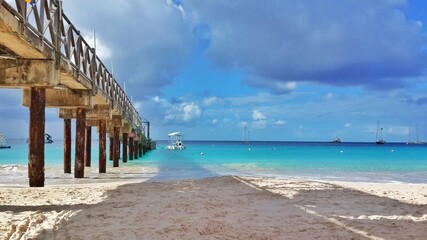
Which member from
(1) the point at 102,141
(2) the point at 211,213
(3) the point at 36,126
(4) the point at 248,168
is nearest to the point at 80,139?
(1) the point at 102,141

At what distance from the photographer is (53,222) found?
7.46 m

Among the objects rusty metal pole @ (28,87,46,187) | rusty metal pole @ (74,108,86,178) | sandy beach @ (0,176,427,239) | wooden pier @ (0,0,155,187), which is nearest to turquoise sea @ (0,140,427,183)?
rusty metal pole @ (74,108,86,178)

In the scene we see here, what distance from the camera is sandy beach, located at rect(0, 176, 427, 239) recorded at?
6.80 meters

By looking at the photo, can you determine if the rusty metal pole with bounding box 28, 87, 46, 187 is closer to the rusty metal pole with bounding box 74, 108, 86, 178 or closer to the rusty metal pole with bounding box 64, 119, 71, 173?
the rusty metal pole with bounding box 74, 108, 86, 178

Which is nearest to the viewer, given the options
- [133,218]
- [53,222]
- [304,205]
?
[53,222]

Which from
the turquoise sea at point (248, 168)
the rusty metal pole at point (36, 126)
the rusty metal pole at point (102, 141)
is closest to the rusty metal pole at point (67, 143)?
the turquoise sea at point (248, 168)

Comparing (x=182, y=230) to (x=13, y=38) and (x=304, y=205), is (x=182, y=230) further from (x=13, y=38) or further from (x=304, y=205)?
(x=13, y=38)

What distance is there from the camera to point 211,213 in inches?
336

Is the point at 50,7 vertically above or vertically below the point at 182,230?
above

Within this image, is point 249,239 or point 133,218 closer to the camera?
point 249,239

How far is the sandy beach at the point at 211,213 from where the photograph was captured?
680cm

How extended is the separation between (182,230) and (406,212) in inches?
194

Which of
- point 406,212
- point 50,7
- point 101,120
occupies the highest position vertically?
point 50,7

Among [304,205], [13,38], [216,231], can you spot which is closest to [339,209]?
[304,205]
